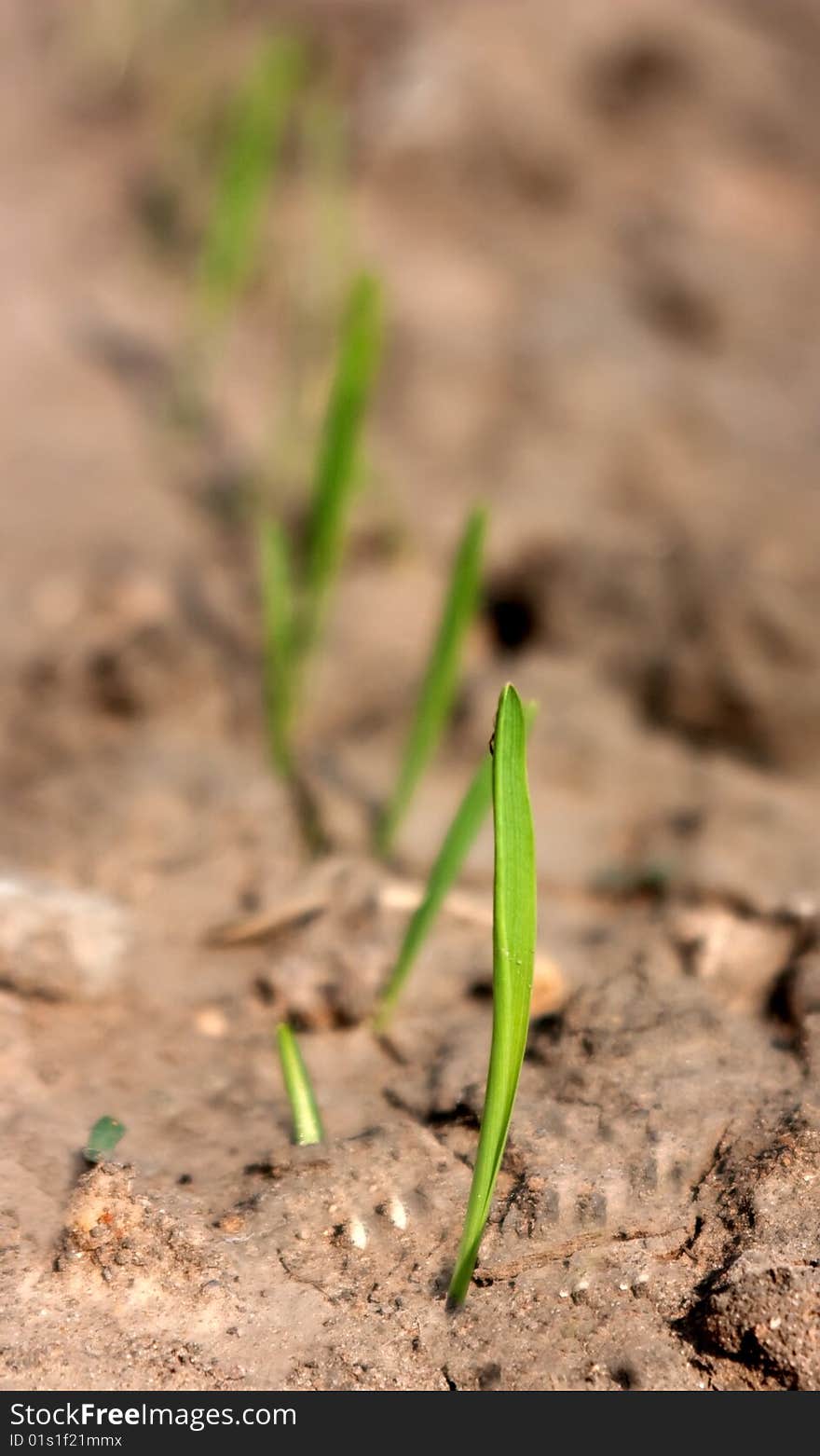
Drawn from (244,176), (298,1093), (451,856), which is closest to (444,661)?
(451,856)

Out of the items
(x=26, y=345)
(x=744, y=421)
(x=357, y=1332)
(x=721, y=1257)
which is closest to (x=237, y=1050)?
(x=357, y=1332)

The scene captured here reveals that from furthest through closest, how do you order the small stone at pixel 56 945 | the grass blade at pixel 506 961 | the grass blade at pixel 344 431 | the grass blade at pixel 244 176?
1. the grass blade at pixel 244 176
2. the grass blade at pixel 344 431
3. the small stone at pixel 56 945
4. the grass blade at pixel 506 961

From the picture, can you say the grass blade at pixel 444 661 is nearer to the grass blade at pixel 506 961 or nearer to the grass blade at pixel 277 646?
the grass blade at pixel 277 646

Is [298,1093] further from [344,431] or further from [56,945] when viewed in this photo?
[344,431]

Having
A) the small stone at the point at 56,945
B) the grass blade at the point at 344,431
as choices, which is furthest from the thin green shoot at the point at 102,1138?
the grass blade at the point at 344,431

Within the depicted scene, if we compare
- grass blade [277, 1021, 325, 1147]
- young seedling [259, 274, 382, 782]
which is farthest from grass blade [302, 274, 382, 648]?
grass blade [277, 1021, 325, 1147]
